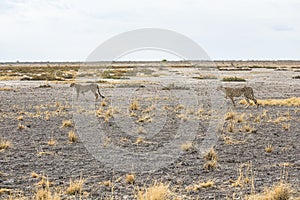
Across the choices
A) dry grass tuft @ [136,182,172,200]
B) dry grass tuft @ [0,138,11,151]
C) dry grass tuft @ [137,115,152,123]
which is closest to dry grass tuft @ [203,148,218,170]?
dry grass tuft @ [136,182,172,200]

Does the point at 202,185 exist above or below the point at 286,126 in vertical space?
below

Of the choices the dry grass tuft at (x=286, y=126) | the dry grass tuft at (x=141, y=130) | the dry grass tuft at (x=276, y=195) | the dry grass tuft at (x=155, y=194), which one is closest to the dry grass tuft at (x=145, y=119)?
the dry grass tuft at (x=141, y=130)

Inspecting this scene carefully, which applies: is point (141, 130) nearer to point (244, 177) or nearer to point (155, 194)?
point (244, 177)

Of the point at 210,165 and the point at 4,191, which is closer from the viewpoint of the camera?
the point at 4,191

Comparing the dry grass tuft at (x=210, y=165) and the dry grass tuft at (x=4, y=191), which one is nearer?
the dry grass tuft at (x=4, y=191)

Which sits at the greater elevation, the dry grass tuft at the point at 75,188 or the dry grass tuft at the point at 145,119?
the dry grass tuft at the point at 145,119

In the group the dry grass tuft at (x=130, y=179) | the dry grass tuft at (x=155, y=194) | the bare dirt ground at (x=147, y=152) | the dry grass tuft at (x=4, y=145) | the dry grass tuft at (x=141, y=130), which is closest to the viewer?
the dry grass tuft at (x=155, y=194)

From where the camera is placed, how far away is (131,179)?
8.31 m

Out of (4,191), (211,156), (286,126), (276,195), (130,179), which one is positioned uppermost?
(286,126)

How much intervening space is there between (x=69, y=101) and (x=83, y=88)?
54.2 inches

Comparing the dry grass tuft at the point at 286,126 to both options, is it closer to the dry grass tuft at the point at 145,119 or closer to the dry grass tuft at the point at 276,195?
the dry grass tuft at the point at 145,119

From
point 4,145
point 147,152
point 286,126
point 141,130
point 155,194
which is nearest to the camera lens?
point 155,194

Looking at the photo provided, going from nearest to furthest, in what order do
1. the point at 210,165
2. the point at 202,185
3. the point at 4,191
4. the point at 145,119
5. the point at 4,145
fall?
the point at 4,191 < the point at 202,185 < the point at 210,165 < the point at 4,145 < the point at 145,119

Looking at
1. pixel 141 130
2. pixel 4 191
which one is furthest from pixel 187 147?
pixel 4 191
